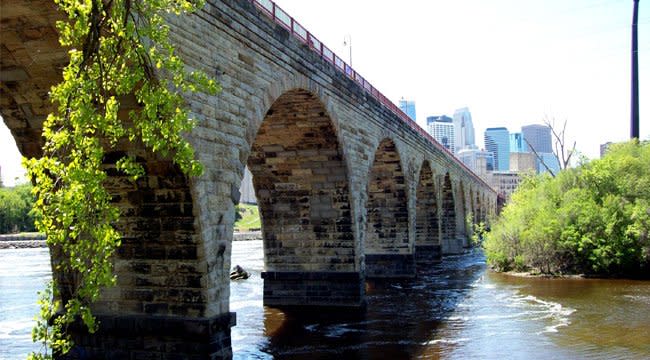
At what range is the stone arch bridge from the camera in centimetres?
1119

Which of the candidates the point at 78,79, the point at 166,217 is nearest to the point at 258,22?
the point at 166,217

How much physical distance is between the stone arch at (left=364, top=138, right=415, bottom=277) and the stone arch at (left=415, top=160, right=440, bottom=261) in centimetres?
955

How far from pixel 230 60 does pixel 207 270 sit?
438 cm

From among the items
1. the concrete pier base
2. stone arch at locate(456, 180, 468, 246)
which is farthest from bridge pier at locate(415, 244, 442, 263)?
stone arch at locate(456, 180, 468, 246)

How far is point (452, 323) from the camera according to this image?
19391 millimetres

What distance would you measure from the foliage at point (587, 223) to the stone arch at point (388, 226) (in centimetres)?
629

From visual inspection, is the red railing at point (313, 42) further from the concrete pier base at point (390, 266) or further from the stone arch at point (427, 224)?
the stone arch at point (427, 224)

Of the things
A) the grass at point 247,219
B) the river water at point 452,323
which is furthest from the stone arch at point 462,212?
the grass at point 247,219

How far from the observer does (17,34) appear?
9.76 meters

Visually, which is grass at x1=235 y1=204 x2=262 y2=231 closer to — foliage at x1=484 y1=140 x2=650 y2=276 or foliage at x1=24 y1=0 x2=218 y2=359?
foliage at x1=484 y1=140 x2=650 y2=276

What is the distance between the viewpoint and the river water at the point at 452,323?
51.3 feet

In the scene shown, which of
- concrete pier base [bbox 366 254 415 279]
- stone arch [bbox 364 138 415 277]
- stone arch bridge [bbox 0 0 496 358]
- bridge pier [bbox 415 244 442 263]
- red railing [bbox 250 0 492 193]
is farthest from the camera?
bridge pier [bbox 415 244 442 263]

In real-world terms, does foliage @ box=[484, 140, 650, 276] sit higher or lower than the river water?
higher

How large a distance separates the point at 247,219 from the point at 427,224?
94131 millimetres
